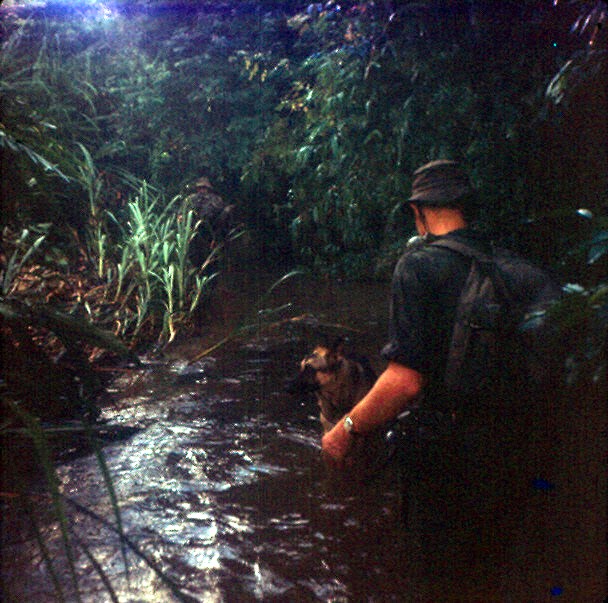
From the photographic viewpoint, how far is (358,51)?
13.1 feet

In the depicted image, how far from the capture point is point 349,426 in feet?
7.84

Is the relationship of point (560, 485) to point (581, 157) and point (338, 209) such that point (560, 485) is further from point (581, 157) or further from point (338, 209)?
point (338, 209)

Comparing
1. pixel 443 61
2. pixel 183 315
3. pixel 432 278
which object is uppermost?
pixel 443 61

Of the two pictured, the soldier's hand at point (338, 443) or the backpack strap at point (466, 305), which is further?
the soldier's hand at point (338, 443)

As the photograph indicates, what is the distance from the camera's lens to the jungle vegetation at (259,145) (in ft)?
7.32

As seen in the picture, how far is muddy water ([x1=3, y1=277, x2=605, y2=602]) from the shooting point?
7.31ft

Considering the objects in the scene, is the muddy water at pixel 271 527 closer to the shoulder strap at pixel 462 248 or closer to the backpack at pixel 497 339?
the backpack at pixel 497 339

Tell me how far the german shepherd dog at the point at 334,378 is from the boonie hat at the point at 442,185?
85 centimetres

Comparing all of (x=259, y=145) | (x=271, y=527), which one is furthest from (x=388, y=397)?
(x=259, y=145)

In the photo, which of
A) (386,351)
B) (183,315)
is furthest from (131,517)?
(183,315)

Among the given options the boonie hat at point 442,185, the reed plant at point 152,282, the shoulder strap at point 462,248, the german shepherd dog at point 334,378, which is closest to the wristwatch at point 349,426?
the german shepherd dog at point 334,378

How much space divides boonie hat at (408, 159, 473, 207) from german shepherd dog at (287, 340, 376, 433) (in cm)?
85

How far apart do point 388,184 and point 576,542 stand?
8.96 ft

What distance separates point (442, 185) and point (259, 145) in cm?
794
